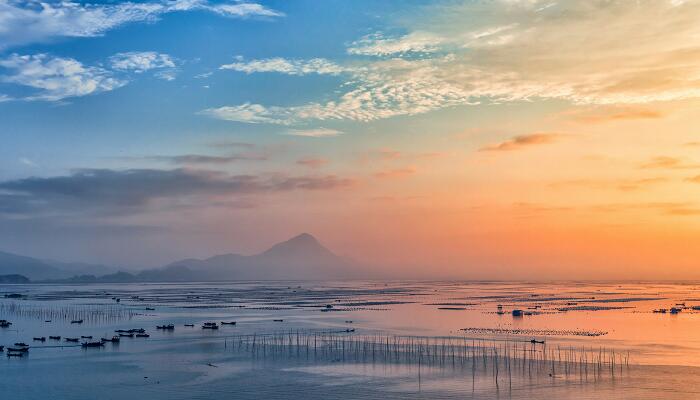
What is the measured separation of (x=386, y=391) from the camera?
120ft

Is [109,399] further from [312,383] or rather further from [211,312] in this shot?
[211,312]

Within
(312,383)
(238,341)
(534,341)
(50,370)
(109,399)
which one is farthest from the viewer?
(238,341)

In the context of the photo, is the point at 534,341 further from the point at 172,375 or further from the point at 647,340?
the point at 172,375

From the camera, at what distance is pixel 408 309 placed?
106m

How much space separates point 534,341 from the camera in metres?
57.2

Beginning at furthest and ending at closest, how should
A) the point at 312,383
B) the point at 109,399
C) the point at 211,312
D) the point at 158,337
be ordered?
1. the point at 211,312
2. the point at 158,337
3. the point at 312,383
4. the point at 109,399

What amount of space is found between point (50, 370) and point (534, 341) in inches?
1611

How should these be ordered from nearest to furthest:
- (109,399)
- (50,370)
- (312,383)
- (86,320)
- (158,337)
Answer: (109,399)
(312,383)
(50,370)
(158,337)
(86,320)

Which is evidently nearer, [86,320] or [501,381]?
[501,381]

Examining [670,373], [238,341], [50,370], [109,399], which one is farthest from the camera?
[238,341]

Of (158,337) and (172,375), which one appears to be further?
(158,337)

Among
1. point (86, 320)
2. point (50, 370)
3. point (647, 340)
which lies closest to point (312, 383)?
point (50, 370)

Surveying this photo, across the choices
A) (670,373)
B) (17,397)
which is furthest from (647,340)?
(17,397)

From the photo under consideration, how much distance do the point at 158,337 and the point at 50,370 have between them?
2080 centimetres
